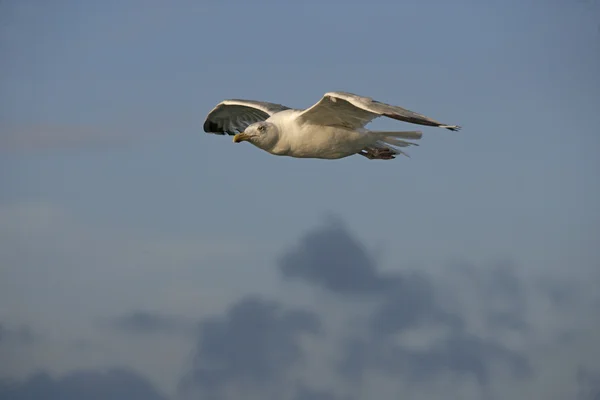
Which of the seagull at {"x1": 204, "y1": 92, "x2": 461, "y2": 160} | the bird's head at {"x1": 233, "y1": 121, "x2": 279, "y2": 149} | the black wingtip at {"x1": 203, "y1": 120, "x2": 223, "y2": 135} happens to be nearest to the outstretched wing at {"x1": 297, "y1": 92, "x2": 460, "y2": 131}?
the seagull at {"x1": 204, "y1": 92, "x2": 461, "y2": 160}

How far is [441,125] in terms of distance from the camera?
68.9ft

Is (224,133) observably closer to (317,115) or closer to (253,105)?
(253,105)

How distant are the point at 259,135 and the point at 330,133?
1.67 meters

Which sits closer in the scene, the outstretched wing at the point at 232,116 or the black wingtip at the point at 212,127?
the outstretched wing at the point at 232,116

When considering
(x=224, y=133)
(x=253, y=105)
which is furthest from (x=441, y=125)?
(x=224, y=133)

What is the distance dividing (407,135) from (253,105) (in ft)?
14.4

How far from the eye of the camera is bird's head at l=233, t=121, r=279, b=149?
23.3 meters

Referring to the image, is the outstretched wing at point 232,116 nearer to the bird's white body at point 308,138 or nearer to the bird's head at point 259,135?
the bird's white body at point 308,138

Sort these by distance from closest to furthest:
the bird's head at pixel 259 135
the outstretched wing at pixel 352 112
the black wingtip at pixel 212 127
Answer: the outstretched wing at pixel 352 112, the bird's head at pixel 259 135, the black wingtip at pixel 212 127

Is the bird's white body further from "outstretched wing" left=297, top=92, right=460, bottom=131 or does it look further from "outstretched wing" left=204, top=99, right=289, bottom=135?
"outstretched wing" left=204, top=99, right=289, bottom=135

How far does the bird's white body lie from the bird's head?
0.56ft

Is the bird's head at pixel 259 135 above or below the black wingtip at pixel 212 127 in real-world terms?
above

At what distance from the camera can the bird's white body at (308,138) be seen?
933 inches

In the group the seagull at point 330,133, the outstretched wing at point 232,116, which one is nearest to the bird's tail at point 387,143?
the seagull at point 330,133
